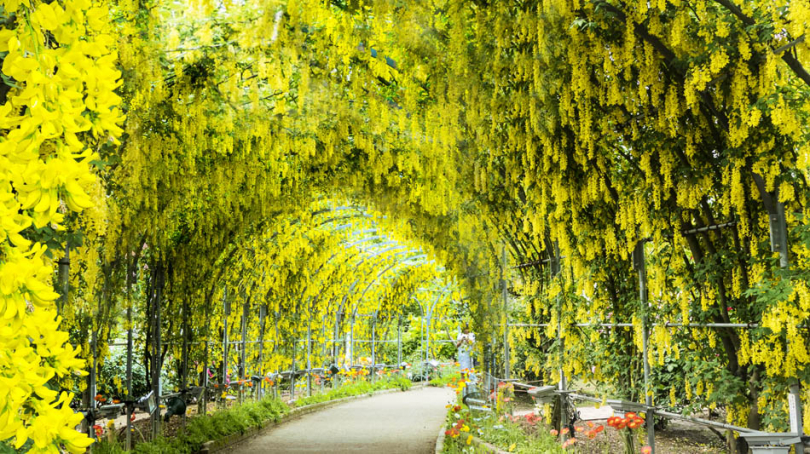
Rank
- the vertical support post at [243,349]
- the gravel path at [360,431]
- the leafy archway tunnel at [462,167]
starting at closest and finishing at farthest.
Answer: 1. the leafy archway tunnel at [462,167]
2. the gravel path at [360,431]
3. the vertical support post at [243,349]

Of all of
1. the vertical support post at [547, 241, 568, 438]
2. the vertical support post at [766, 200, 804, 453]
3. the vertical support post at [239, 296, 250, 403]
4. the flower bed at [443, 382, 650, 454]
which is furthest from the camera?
the vertical support post at [239, 296, 250, 403]

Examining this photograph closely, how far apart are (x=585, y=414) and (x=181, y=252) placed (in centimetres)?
442

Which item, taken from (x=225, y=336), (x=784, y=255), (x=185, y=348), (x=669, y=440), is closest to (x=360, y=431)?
(x=225, y=336)

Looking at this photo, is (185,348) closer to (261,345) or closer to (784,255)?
(261,345)

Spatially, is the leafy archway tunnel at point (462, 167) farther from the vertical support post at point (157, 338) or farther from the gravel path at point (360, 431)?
the gravel path at point (360, 431)

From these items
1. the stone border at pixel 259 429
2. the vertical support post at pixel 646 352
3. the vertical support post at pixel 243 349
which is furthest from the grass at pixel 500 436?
the vertical support post at pixel 243 349

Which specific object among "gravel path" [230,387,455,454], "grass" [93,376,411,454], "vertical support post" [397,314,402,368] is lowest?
"gravel path" [230,387,455,454]

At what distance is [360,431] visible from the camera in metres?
8.58

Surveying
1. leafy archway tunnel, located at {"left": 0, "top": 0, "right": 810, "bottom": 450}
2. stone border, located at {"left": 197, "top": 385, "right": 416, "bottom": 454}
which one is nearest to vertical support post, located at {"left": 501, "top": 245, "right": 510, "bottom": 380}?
leafy archway tunnel, located at {"left": 0, "top": 0, "right": 810, "bottom": 450}

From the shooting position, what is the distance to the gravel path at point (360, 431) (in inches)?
288

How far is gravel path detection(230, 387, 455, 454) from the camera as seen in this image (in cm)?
730

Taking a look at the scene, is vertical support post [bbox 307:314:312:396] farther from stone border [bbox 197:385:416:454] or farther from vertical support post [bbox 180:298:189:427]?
vertical support post [bbox 180:298:189:427]

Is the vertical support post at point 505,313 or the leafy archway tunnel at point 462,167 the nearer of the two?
the leafy archway tunnel at point 462,167

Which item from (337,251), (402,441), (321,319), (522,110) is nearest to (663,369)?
(522,110)
